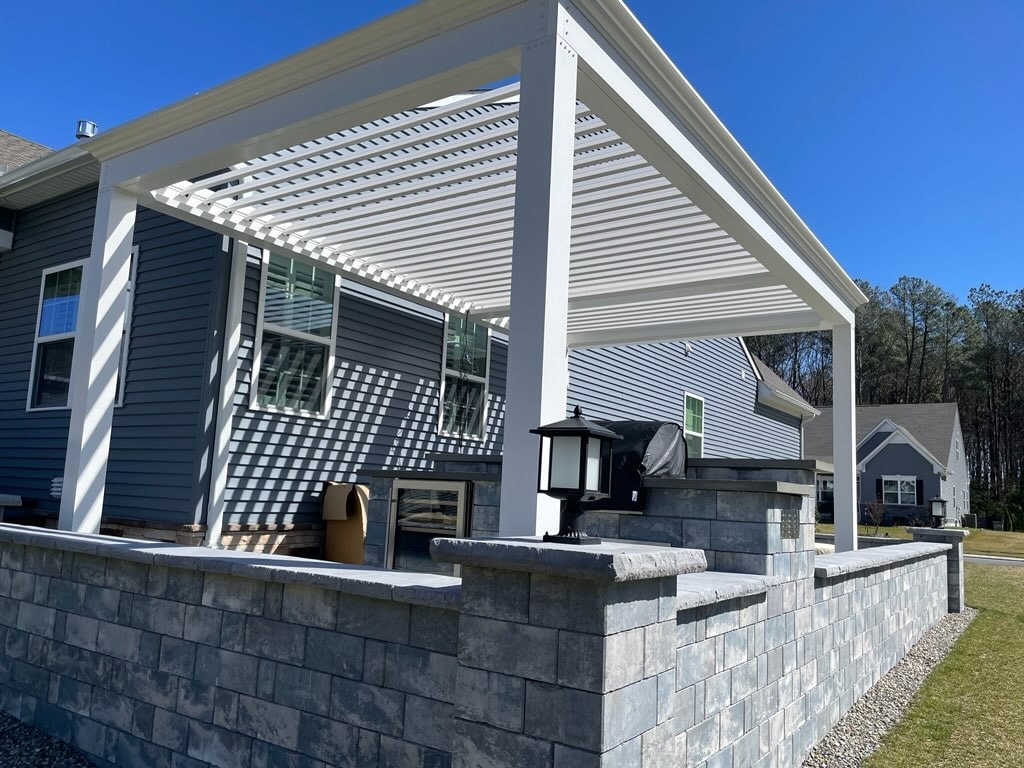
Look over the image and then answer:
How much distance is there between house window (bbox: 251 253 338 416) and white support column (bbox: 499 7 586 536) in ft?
12.9

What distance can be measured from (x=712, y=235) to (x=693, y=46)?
8.00 metres

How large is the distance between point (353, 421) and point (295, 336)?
3.47 feet

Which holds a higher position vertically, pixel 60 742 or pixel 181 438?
pixel 181 438

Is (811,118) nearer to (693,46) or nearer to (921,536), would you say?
(693,46)

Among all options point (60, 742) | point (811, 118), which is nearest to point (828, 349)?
point (811, 118)

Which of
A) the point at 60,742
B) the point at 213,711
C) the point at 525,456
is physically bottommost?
the point at 60,742

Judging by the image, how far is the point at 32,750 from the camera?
393 cm

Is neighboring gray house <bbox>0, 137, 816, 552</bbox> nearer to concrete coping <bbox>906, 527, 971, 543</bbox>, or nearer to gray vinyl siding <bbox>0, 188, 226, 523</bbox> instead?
gray vinyl siding <bbox>0, 188, 226, 523</bbox>

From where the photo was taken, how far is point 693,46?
12.9 meters

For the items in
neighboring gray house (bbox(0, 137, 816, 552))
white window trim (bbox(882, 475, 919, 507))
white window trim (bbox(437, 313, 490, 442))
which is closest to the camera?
neighboring gray house (bbox(0, 137, 816, 552))

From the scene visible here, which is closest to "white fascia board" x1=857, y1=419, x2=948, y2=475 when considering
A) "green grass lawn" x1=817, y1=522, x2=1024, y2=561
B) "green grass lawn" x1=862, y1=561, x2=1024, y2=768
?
"green grass lawn" x1=817, y1=522, x2=1024, y2=561

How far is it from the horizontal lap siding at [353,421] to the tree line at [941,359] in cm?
3455

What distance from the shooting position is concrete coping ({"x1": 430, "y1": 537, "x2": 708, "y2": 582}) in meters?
2.17

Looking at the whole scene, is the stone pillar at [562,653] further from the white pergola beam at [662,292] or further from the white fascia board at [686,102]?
the white pergola beam at [662,292]
